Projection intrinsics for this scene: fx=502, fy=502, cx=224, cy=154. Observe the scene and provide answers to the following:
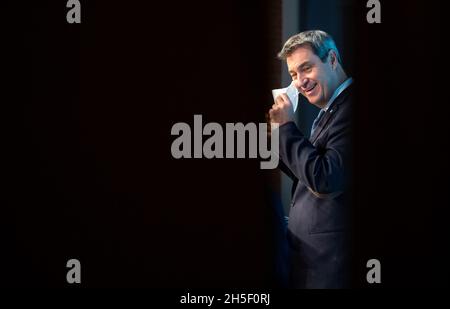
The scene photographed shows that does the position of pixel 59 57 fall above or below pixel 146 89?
above

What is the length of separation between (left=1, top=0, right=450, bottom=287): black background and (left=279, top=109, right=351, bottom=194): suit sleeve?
101mm

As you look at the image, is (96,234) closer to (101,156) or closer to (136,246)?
(136,246)

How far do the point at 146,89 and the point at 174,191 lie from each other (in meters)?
0.37

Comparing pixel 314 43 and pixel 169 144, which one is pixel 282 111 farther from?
pixel 169 144

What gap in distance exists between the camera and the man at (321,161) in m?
1.60

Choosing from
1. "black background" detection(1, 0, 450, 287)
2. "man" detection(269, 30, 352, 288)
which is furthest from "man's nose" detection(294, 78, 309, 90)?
"black background" detection(1, 0, 450, 287)

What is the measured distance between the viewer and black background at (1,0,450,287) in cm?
170

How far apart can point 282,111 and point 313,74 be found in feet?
0.52

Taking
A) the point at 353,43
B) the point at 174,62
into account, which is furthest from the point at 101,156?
the point at 353,43

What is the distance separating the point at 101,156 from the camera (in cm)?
172

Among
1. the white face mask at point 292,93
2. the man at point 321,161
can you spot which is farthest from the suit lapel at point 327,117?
the white face mask at point 292,93

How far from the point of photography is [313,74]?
64.4 inches

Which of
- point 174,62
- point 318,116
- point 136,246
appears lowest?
point 136,246

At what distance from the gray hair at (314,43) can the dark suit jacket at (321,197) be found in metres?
0.15
